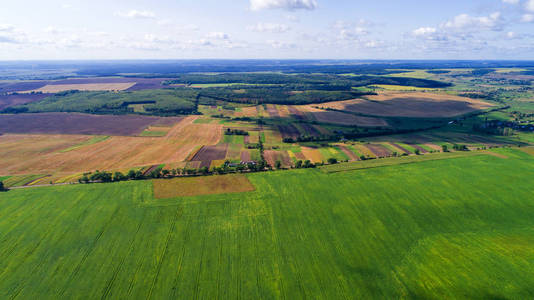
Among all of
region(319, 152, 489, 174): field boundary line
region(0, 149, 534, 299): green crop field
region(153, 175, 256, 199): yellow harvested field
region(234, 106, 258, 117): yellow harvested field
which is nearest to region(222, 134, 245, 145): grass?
region(153, 175, 256, 199): yellow harvested field

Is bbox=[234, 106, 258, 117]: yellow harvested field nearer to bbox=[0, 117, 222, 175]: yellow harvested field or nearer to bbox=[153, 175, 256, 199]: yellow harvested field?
bbox=[0, 117, 222, 175]: yellow harvested field

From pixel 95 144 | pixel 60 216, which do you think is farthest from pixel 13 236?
pixel 95 144

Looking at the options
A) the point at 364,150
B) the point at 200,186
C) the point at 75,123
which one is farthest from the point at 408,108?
the point at 75,123

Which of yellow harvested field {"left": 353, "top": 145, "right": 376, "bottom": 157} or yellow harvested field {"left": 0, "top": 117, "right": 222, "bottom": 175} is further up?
yellow harvested field {"left": 0, "top": 117, "right": 222, "bottom": 175}

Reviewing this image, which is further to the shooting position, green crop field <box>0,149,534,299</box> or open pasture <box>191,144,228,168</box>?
open pasture <box>191,144,228,168</box>

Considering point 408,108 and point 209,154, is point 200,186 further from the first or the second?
point 408,108

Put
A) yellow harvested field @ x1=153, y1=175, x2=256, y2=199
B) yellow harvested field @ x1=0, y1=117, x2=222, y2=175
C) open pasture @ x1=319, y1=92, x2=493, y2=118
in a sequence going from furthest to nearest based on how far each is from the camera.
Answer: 1. open pasture @ x1=319, y1=92, x2=493, y2=118
2. yellow harvested field @ x1=0, y1=117, x2=222, y2=175
3. yellow harvested field @ x1=153, y1=175, x2=256, y2=199

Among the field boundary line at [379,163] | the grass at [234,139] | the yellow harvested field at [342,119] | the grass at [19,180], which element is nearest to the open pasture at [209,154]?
the grass at [234,139]
